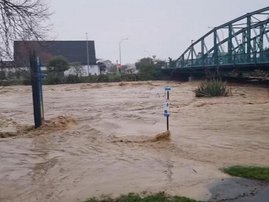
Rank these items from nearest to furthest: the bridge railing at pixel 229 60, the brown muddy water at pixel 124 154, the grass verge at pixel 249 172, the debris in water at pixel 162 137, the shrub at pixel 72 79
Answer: the grass verge at pixel 249 172, the brown muddy water at pixel 124 154, the debris in water at pixel 162 137, the bridge railing at pixel 229 60, the shrub at pixel 72 79

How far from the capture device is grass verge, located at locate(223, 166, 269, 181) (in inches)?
338

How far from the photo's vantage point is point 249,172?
9.01 metres

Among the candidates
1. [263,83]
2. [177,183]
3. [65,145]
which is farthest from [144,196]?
[263,83]

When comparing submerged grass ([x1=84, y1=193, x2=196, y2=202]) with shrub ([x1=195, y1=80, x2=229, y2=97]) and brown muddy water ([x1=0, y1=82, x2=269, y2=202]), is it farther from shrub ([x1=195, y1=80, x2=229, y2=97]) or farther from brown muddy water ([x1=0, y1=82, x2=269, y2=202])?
shrub ([x1=195, y1=80, x2=229, y2=97])

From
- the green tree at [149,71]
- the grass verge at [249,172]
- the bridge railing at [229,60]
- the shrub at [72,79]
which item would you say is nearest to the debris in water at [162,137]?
the grass verge at [249,172]

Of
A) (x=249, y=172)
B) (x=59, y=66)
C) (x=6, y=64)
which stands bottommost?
(x=249, y=172)

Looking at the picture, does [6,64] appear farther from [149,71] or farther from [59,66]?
[59,66]

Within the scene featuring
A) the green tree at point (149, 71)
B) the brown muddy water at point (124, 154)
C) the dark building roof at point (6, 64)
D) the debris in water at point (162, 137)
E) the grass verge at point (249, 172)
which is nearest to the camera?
the grass verge at point (249, 172)

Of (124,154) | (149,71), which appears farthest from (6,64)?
(149,71)

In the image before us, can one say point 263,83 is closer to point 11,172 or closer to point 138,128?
point 138,128

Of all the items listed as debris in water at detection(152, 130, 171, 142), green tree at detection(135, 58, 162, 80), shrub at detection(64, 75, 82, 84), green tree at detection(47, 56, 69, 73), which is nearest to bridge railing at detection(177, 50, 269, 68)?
green tree at detection(135, 58, 162, 80)

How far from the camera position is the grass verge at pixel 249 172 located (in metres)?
8.58

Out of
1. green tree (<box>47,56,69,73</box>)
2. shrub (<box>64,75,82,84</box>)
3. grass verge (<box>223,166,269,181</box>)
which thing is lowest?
shrub (<box>64,75,82,84</box>)

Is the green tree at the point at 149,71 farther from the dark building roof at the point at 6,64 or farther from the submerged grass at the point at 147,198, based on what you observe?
the submerged grass at the point at 147,198
